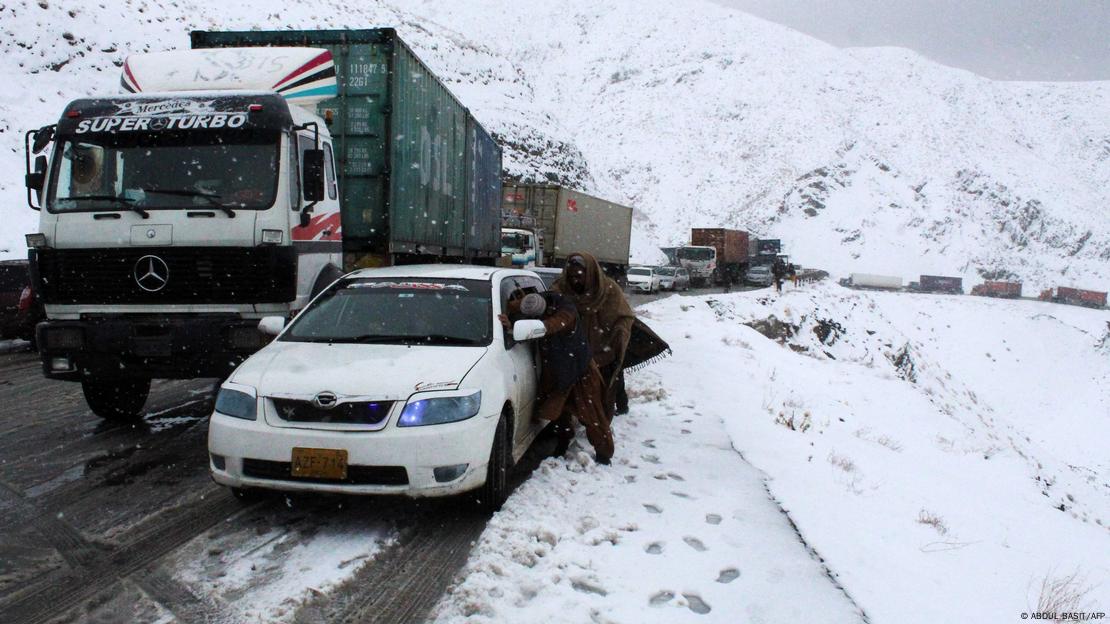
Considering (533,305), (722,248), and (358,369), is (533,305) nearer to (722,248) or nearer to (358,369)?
(358,369)

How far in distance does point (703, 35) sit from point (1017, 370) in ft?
268

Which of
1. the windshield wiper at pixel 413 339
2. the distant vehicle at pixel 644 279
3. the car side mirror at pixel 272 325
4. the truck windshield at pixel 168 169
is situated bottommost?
the distant vehicle at pixel 644 279

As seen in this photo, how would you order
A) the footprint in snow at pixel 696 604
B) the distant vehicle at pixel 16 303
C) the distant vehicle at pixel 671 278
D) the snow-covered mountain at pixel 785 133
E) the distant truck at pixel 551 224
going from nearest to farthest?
the footprint in snow at pixel 696 604 → the distant vehicle at pixel 16 303 → the distant truck at pixel 551 224 → the distant vehicle at pixel 671 278 → the snow-covered mountain at pixel 785 133

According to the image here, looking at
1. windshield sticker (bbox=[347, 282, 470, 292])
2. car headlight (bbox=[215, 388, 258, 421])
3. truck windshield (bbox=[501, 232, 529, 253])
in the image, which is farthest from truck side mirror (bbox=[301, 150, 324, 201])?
truck windshield (bbox=[501, 232, 529, 253])

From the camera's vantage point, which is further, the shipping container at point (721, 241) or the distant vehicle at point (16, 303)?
the shipping container at point (721, 241)

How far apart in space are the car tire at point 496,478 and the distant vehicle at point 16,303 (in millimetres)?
10123

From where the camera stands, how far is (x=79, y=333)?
5828 mm

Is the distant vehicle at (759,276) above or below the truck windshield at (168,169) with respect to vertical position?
below

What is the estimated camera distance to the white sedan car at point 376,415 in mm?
3939

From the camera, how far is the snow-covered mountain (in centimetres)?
6006

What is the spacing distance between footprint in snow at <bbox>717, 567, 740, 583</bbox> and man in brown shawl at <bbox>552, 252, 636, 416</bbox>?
2.23 m

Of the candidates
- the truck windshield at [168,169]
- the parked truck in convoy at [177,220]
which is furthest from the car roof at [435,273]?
the truck windshield at [168,169]

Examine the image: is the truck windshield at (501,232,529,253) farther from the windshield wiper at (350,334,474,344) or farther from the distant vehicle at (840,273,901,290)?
the distant vehicle at (840,273,901,290)

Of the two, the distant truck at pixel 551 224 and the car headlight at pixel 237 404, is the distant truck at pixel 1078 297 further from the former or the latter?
the car headlight at pixel 237 404
